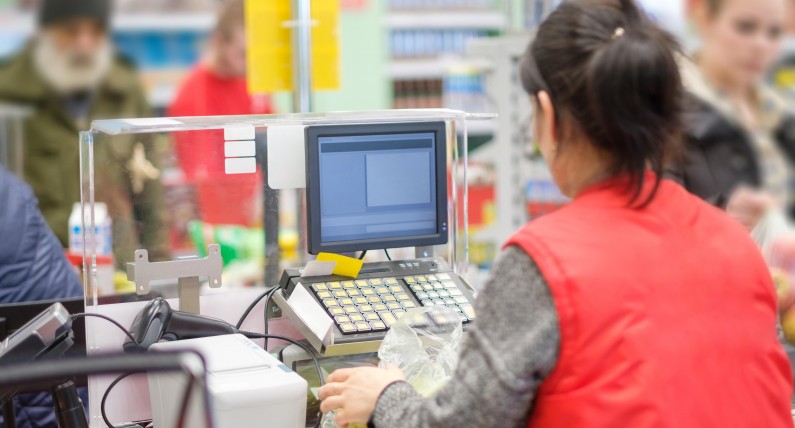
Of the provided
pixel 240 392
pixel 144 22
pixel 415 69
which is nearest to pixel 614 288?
pixel 240 392

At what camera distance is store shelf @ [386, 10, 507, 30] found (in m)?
6.19

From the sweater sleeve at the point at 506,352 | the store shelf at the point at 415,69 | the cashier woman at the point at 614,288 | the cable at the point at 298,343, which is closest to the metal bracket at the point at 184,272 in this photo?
the cable at the point at 298,343

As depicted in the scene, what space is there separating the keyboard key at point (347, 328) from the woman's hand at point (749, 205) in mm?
1220

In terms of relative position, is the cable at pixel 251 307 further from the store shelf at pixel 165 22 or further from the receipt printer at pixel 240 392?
the store shelf at pixel 165 22

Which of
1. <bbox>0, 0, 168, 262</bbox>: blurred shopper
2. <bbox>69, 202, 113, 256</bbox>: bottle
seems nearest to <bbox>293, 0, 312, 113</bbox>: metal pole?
<bbox>69, 202, 113, 256</bbox>: bottle

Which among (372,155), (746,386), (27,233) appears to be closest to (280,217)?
(372,155)

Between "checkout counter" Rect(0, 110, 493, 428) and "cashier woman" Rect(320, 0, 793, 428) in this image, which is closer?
"cashier woman" Rect(320, 0, 793, 428)

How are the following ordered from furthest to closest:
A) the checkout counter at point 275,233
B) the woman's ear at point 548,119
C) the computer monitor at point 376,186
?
the computer monitor at point 376,186 → the checkout counter at point 275,233 → the woman's ear at point 548,119

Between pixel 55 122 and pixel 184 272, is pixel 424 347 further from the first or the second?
pixel 55 122

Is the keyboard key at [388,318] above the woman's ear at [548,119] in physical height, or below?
below

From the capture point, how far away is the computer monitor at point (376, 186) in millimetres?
1892

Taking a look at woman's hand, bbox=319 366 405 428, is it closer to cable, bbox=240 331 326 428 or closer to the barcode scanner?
cable, bbox=240 331 326 428

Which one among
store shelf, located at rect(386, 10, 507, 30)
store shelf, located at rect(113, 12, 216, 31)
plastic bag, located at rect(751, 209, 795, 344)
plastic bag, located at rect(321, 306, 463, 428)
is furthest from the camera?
store shelf, located at rect(386, 10, 507, 30)

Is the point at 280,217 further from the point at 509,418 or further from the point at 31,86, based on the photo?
the point at 31,86
